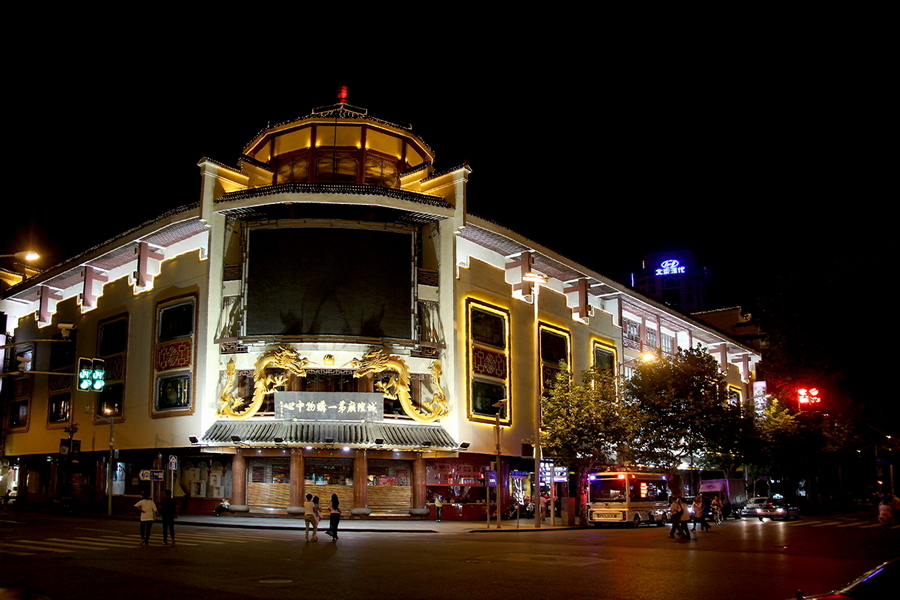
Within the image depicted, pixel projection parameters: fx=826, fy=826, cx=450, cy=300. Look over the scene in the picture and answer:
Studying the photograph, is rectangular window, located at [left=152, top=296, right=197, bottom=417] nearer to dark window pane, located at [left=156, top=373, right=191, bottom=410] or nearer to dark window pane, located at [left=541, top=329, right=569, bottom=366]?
dark window pane, located at [left=156, top=373, right=191, bottom=410]

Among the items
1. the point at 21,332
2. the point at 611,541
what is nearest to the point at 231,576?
the point at 611,541

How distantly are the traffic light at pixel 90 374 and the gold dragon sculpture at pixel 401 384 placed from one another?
57.8ft

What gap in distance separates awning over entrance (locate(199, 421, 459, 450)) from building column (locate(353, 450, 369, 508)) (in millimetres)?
1565

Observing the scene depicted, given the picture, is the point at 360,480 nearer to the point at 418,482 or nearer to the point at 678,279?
the point at 418,482

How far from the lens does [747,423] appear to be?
51.6m

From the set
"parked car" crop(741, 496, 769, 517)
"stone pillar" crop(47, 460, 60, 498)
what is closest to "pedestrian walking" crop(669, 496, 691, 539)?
"parked car" crop(741, 496, 769, 517)

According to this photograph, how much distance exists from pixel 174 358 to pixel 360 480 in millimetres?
12880

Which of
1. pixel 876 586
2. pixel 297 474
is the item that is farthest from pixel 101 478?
pixel 876 586

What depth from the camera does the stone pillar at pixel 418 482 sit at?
1700 inches

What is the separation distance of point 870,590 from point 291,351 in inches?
1420

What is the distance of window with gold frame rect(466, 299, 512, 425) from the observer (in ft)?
151

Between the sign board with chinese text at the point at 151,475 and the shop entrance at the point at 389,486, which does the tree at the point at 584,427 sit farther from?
the sign board with chinese text at the point at 151,475

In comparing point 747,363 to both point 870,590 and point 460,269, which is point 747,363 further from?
point 870,590

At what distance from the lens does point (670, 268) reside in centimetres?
18275
